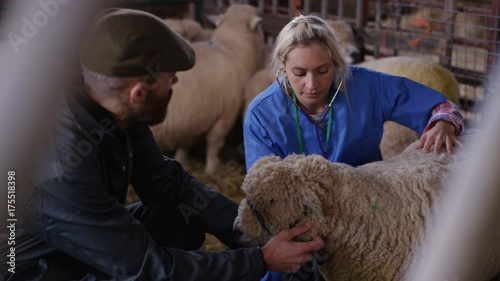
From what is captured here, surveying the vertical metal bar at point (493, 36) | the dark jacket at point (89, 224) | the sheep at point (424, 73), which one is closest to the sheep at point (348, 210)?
the dark jacket at point (89, 224)

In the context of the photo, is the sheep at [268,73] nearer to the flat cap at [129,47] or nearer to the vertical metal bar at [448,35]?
the vertical metal bar at [448,35]

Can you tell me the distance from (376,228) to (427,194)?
230 mm

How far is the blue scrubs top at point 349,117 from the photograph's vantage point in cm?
278

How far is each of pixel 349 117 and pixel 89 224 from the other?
1.30 m

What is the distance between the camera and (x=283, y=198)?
7.22 ft

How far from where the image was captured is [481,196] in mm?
2203

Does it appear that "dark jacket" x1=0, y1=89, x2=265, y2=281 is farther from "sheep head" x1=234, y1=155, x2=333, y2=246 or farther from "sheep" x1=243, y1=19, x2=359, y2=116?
"sheep" x1=243, y1=19, x2=359, y2=116

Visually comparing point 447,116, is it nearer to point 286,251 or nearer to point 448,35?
point 286,251

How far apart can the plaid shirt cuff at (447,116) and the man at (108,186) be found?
0.84 metres

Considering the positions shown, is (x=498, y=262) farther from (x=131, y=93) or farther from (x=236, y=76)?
(x=236, y=76)

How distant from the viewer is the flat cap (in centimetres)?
197

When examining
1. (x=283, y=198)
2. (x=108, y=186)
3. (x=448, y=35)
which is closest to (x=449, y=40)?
(x=448, y=35)

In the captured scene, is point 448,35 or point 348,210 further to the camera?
point 448,35

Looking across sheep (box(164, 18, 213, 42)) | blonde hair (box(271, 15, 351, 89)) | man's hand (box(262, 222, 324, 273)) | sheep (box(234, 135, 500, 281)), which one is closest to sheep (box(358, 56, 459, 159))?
blonde hair (box(271, 15, 351, 89))
